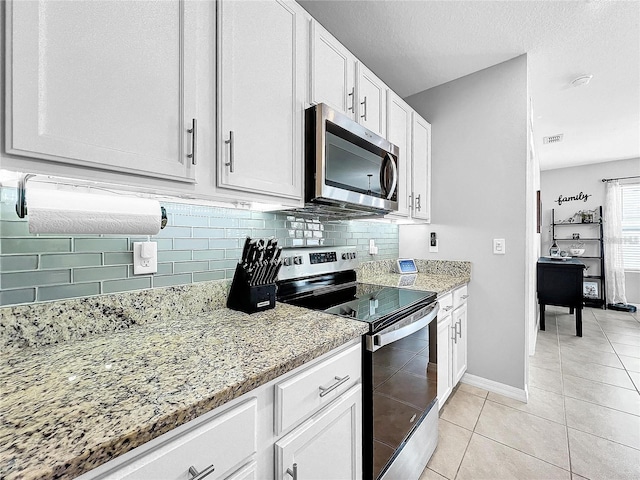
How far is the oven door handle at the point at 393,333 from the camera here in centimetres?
110

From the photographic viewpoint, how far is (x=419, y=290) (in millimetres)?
1756

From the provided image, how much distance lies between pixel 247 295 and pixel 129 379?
57cm

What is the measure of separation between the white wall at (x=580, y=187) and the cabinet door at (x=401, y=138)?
17.0ft

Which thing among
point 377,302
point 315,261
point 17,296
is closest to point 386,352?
point 377,302

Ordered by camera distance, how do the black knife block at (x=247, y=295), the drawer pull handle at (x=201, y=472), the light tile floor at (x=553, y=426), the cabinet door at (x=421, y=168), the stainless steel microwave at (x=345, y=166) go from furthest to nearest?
the cabinet door at (x=421, y=168) → the light tile floor at (x=553, y=426) → the stainless steel microwave at (x=345, y=166) → the black knife block at (x=247, y=295) → the drawer pull handle at (x=201, y=472)

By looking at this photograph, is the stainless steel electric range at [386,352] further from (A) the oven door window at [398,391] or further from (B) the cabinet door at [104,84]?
(B) the cabinet door at [104,84]

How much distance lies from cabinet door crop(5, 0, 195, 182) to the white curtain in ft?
22.5

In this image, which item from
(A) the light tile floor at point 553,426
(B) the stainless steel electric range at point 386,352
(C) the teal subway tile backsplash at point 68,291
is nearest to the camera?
(C) the teal subway tile backsplash at point 68,291

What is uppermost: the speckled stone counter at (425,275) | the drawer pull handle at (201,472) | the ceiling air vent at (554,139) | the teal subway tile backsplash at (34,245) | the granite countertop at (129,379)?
the ceiling air vent at (554,139)

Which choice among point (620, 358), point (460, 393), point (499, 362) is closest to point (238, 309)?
point (460, 393)

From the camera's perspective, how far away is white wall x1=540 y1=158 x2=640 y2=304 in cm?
497

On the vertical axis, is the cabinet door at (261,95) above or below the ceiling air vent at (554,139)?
below

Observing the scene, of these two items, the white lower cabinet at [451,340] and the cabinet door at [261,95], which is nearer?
the cabinet door at [261,95]

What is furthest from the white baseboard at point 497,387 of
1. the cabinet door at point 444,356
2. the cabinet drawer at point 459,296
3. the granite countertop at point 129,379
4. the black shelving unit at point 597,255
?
the black shelving unit at point 597,255
